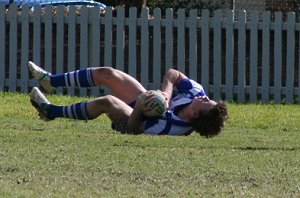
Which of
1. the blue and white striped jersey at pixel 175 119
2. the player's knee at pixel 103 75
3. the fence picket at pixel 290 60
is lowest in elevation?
the fence picket at pixel 290 60

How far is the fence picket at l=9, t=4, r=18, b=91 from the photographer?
1727 centimetres

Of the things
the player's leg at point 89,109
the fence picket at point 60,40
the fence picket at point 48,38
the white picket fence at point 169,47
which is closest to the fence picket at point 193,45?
the white picket fence at point 169,47

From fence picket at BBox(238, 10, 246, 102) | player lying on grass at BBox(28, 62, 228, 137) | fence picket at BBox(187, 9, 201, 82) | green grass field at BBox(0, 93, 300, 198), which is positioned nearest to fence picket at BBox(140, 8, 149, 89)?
fence picket at BBox(187, 9, 201, 82)

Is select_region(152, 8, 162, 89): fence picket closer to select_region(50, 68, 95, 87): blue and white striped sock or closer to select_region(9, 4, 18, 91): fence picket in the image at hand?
select_region(9, 4, 18, 91): fence picket

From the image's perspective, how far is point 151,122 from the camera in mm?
10617

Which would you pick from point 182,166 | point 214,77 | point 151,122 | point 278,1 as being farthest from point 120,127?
point 278,1

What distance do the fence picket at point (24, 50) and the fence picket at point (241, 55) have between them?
332 cm

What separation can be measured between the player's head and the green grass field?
15 centimetres

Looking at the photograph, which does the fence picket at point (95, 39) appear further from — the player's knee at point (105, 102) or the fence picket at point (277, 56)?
the player's knee at point (105, 102)

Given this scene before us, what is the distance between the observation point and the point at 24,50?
1738cm

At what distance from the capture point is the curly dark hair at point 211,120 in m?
10.2

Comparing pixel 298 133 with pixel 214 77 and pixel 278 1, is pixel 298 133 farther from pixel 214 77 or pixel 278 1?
pixel 278 1

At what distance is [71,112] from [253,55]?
702cm

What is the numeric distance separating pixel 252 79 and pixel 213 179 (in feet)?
30.6
